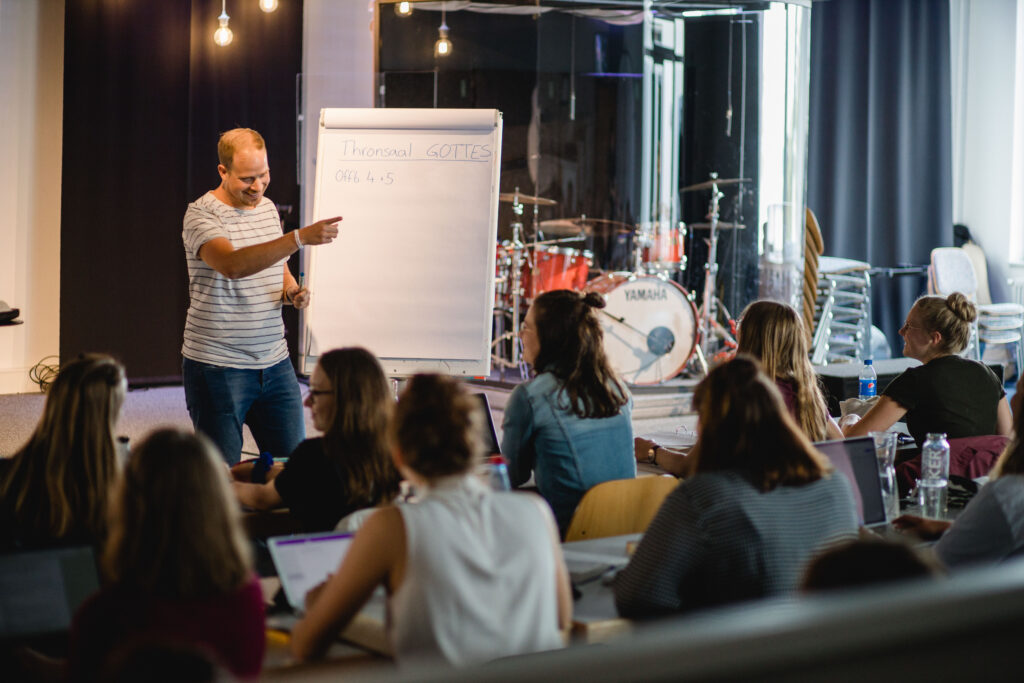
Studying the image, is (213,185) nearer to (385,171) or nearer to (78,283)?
(78,283)

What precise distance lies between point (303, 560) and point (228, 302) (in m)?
1.71

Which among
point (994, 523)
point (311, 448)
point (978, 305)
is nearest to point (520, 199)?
point (978, 305)

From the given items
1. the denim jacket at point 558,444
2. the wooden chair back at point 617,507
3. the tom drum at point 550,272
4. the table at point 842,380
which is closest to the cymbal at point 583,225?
the tom drum at point 550,272

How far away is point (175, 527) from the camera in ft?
4.46

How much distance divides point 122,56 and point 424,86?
198cm

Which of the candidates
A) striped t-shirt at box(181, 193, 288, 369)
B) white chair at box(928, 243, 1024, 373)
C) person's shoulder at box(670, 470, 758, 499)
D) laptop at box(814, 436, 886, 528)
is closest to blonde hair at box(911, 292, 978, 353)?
laptop at box(814, 436, 886, 528)

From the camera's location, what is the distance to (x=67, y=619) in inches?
63.7

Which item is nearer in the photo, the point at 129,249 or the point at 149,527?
the point at 149,527

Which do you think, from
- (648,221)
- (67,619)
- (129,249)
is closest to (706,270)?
(648,221)

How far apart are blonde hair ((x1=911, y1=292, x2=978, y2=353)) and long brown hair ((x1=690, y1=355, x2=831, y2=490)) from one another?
61.4 inches

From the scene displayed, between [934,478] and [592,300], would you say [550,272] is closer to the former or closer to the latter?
[592,300]

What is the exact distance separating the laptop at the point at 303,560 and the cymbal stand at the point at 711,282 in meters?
5.69

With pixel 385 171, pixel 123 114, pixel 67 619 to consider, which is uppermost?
pixel 123 114

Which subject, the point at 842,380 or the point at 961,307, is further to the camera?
the point at 842,380
